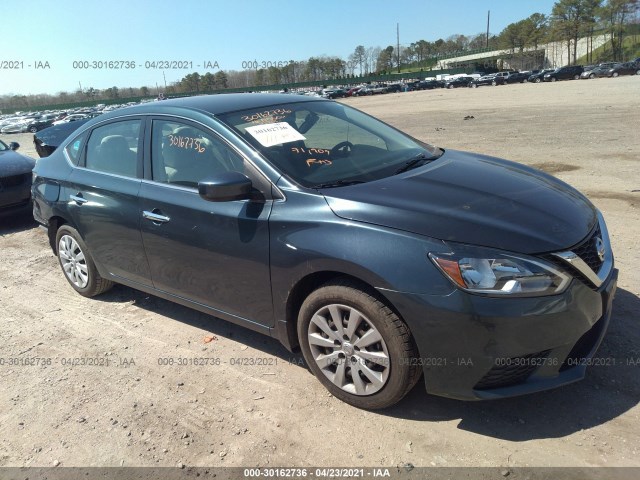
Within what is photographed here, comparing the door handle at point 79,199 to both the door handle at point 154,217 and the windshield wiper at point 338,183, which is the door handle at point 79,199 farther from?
the windshield wiper at point 338,183

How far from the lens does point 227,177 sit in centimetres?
304

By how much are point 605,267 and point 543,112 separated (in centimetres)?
1969

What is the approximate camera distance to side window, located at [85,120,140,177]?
4.03 m

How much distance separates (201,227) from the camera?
340 centimetres

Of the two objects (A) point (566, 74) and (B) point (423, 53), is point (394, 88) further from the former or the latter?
(B) point (423, 53)

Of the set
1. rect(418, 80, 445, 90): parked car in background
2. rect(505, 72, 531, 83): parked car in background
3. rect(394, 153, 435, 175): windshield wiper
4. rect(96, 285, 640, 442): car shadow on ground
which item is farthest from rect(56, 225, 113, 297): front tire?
rect(418, 80, 445, 90): parked car in background

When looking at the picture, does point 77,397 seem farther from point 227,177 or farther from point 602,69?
point 602,69

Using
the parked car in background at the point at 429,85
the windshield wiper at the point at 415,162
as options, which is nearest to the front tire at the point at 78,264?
the windshield wiper at the point at 415,162

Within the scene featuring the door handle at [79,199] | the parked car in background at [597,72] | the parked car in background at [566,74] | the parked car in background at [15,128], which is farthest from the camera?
the parked car in background at [566,74]

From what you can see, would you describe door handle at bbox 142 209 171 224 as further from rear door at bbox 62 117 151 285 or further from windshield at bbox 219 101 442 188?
Result: windshield at bbox 219 101 442 188

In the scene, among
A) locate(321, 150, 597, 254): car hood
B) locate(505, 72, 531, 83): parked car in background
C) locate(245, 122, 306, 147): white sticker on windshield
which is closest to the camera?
locate(321, 150, 597, 254): car hood

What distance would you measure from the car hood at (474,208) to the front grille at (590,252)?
0.14 feet

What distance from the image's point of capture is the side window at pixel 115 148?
4027mm

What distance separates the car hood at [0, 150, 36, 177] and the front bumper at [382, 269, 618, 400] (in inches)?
286
